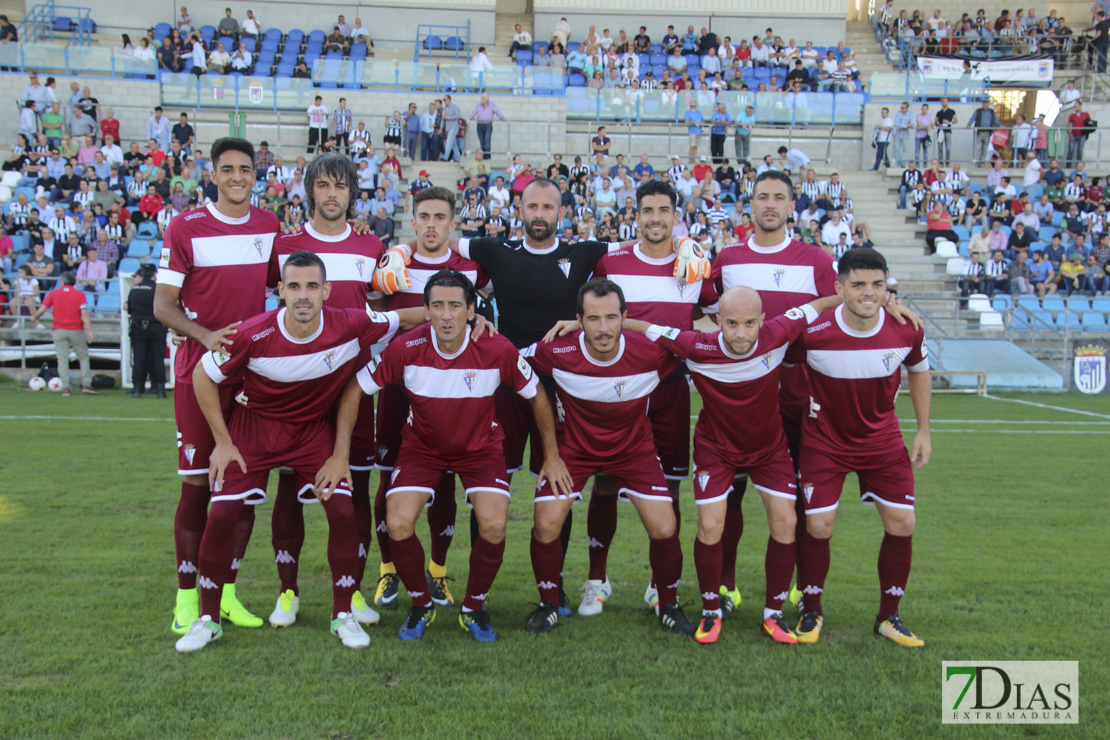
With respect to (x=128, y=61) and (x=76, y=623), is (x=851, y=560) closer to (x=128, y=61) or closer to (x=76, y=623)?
(x=76, y=623)

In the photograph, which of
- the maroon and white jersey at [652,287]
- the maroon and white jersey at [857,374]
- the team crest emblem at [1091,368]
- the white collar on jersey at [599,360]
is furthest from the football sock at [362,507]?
the team crest emblem at [1091,368]

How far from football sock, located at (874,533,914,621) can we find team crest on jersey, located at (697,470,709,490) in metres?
0.95

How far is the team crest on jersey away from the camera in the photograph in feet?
15.5

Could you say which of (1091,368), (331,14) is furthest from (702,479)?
(331,14)

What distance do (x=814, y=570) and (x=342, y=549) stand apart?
8.13ft

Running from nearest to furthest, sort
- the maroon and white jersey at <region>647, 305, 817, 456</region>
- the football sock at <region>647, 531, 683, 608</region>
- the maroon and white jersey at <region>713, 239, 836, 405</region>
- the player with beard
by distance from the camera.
Answer: the maroon and white jersey at <region>647, 305, 817, 456</region>
the football sock at <region>647, 531, 683, 608</region>
the maroon and white jersey at <region>713, 239, 836, 405</region>
the player with beard

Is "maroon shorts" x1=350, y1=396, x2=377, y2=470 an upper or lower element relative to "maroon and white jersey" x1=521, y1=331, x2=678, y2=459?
lower

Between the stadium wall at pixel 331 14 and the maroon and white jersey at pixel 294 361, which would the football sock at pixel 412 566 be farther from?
the stadium wall at pixel 331 14

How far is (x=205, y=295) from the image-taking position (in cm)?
477

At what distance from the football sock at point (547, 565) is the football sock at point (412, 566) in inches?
23.9

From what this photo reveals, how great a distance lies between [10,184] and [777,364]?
2105cm

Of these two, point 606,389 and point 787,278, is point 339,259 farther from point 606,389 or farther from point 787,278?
point 787,278

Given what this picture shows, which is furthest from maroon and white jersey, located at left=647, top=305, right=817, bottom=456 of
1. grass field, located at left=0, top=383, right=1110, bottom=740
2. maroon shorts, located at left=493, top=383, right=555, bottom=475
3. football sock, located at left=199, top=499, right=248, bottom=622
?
football sock, located at left=199, top=499, right=248, bottom=622

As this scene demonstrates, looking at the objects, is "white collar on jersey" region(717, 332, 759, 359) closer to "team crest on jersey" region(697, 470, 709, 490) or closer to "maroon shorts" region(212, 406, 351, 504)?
"team crest on jersey" region(697, 470, 709, 490)
